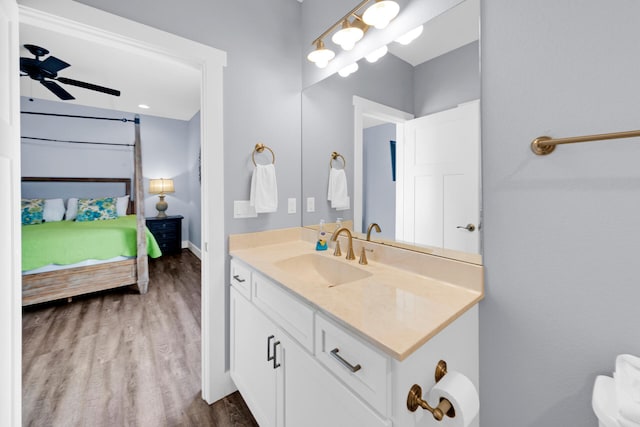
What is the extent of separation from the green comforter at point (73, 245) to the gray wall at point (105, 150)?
164cm

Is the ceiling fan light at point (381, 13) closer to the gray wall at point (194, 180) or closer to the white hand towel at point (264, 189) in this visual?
the white hand towel at point (264, 189)

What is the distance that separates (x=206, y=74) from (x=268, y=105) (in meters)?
0.40

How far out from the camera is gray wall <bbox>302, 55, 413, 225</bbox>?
4.45 ft

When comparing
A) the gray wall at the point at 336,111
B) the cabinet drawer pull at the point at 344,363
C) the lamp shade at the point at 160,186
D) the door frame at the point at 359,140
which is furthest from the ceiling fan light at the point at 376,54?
the lamp shade at the point at 160,186

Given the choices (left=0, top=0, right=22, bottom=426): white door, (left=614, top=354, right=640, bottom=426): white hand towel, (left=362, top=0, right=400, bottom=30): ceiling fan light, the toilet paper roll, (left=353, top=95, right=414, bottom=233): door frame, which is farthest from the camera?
(left=353, top=95, right=414, bottom=233): door frame

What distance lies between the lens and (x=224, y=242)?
5.44 ft

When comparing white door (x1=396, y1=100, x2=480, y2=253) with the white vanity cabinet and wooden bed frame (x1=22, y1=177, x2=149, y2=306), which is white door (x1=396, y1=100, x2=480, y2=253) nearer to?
the white vanity cabinet

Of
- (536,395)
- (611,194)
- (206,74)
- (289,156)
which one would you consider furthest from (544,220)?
(206,74)

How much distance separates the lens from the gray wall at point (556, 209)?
0.74m

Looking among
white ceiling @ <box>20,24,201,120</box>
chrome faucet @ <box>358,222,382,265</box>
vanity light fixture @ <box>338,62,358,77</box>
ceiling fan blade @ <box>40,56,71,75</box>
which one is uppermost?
white ceiling @ <box>20,24,201,120</box>

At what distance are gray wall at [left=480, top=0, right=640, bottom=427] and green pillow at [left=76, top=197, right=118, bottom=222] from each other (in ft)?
16.8

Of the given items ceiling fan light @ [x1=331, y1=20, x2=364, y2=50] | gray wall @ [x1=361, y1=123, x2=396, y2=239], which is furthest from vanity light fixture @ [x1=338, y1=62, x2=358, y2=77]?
gray wall @ [x1=361, y1=123, x2=396, y2=239]

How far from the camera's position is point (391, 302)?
3.07ft

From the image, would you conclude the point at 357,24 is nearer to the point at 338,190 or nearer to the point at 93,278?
the point at 338,190
